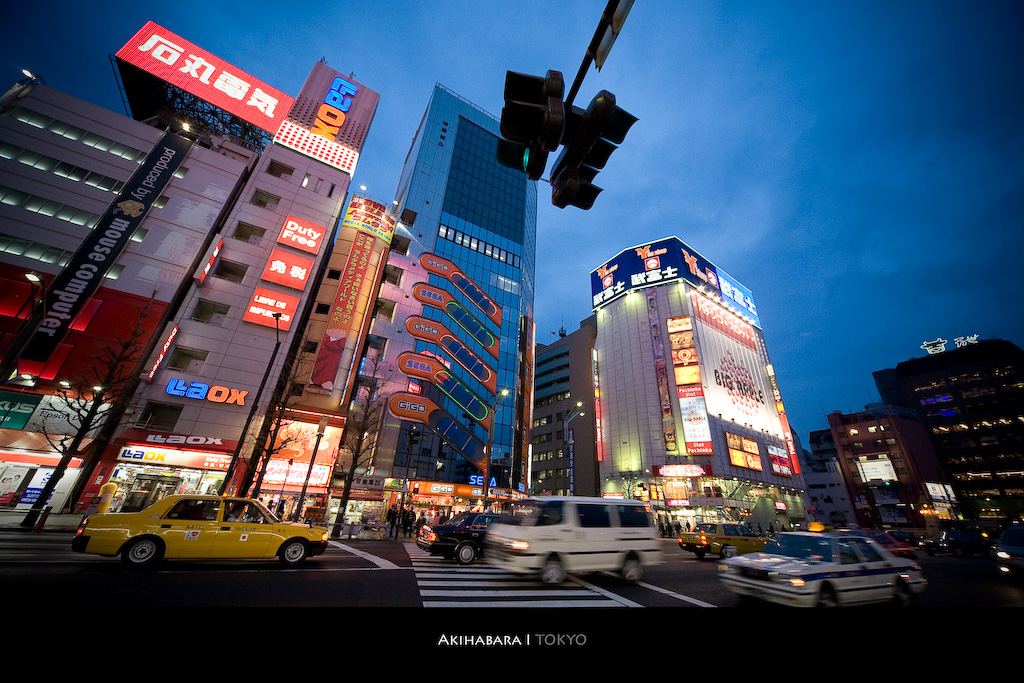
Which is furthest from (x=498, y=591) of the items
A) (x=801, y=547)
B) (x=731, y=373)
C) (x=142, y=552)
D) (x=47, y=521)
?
(x=731, y=373)

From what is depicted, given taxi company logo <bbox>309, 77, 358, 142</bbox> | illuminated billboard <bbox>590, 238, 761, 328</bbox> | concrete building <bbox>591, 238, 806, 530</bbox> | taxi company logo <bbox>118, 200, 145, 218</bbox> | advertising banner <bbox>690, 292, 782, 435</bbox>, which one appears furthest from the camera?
illuminated billboard <bbox>590, 238, 761, 328</bbox>

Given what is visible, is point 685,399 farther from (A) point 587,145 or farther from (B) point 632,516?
(A) point 587,145

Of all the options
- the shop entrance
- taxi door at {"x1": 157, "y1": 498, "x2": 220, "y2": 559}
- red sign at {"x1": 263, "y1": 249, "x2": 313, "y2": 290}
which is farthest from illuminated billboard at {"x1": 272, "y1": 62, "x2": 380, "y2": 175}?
taxi door at {"x1": 157, "y1": 498, "x2": 220, "y2": 559}

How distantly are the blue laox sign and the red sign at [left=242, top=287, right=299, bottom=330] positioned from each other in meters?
5.21

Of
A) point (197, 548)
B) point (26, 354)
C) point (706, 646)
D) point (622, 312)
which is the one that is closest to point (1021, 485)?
point (622, 312)

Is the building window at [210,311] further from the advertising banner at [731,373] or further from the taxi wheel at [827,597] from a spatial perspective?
the advertising banner at [731,373]

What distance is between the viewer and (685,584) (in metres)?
9.27

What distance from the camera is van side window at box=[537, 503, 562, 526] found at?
9.08 m

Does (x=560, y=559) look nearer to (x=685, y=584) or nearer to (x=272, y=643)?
(x=685, y=584)

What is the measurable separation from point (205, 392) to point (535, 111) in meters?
28.4

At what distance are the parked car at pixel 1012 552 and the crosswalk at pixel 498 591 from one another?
12.6 meters

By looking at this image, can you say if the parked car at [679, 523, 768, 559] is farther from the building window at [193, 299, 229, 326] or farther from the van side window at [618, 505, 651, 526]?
the building window at [193, 299, 229, 326]

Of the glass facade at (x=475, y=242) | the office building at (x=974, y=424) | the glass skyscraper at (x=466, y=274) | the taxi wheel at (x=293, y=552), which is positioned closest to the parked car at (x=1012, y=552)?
the taxi wheel at (x=293, y=552)

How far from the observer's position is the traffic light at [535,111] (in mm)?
4500
